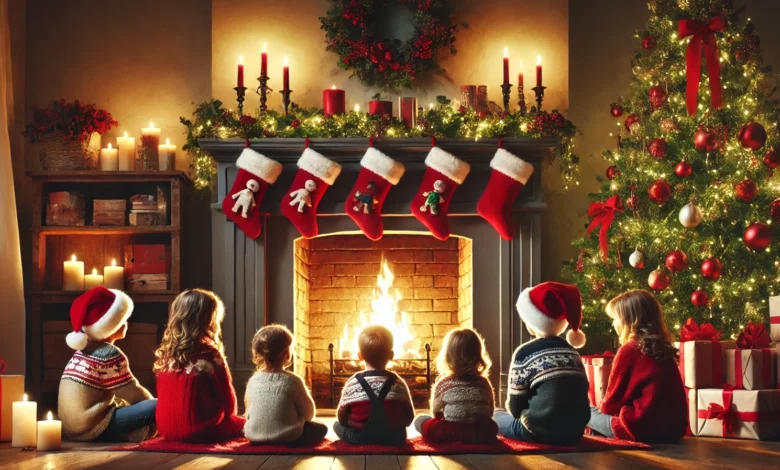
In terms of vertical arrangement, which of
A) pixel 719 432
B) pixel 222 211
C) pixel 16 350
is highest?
pixel 222 211

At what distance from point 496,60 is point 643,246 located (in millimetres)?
1413

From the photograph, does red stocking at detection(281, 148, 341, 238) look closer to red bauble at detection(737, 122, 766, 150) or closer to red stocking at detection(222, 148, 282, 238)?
red stocking at detection(222, 148, 282, 238)

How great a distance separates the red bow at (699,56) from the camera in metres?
4.88

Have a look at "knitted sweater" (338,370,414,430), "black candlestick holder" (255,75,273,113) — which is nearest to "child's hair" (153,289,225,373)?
"knitted sweater" (338,370,414,430)

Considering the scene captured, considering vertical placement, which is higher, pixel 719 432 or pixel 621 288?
pixel 621 288

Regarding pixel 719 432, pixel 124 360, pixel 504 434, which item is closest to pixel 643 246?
pixel 719 432

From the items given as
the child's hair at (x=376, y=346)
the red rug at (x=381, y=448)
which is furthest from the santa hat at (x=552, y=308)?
the child's hair at (x=376, y=346)

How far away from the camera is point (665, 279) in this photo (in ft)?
16.3

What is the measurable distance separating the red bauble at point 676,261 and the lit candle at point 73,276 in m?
3.23

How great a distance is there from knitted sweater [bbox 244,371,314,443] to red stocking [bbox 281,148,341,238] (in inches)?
56.8

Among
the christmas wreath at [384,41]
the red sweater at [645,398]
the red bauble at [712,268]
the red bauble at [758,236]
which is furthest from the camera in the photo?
the christmas wreath at [384,41]

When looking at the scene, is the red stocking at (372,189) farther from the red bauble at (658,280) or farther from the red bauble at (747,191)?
the red bauble at (747,191)

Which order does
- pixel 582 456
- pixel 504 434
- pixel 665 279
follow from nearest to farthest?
pixel 582 456
pixel 504 434
pixel 665 279

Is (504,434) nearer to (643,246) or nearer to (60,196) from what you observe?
(643,246)
